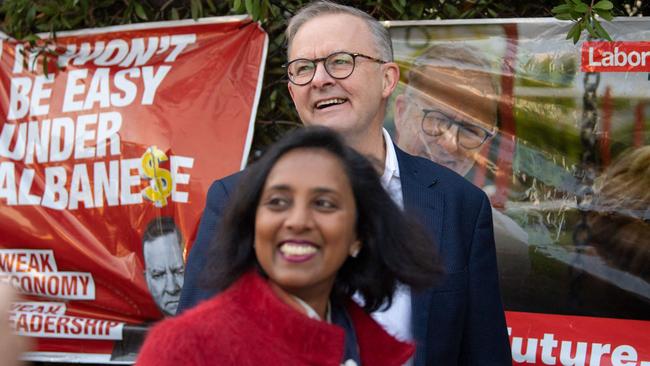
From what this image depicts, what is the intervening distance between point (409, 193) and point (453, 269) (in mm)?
247

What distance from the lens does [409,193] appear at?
263cm

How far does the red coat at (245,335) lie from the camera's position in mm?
1502

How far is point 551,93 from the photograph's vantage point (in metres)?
3.76

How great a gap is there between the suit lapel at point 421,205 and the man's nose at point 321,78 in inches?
Answer: 11.8

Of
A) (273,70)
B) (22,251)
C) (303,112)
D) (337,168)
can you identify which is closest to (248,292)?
(337,168)

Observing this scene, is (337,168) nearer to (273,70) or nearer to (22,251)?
(273,70)

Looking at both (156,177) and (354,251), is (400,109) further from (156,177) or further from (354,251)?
(354,251)

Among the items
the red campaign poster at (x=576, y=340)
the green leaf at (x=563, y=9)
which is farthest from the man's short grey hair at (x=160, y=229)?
the green leaf at (x=563, y=9)

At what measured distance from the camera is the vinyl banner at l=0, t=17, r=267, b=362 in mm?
4121

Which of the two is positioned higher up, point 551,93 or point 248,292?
point 248,292

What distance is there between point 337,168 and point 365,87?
39.7 inches

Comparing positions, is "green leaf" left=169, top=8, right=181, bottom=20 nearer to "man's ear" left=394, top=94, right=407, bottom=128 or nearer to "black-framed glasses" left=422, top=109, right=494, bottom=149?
"man's ear" left=394, top=94, right=407, bottom=128

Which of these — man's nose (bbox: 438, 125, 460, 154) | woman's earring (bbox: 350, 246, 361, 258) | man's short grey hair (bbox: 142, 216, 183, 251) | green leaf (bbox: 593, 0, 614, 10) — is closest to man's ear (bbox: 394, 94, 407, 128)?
man's nose (bbox: 438, 125, 460, 154)

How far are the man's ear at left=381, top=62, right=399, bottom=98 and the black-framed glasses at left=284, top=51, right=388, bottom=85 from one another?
0.43ft
